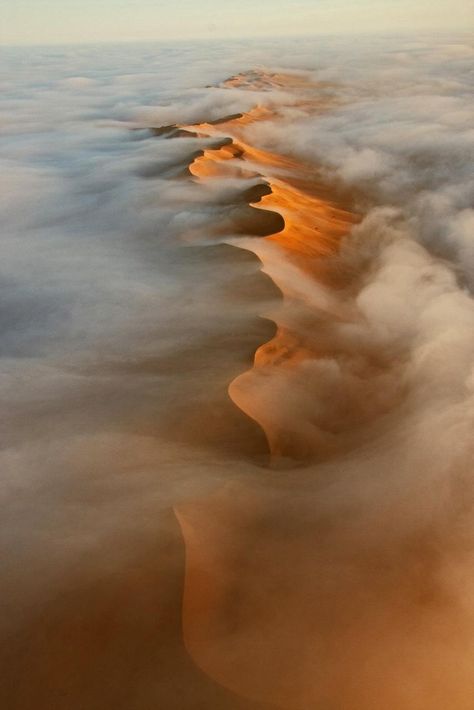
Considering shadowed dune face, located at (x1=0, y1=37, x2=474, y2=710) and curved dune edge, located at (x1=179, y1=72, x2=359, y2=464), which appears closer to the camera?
shadowed dune face, located at (x1=0, y1=37, x2=474, y2=710)

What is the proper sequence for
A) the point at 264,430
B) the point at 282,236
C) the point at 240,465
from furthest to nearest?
1. the point at 282,236
2. the point at 264,430
3. the point at 240,465

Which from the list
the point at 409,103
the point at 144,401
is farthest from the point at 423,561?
the point at 409,103

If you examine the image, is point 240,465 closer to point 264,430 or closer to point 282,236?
point 264,430

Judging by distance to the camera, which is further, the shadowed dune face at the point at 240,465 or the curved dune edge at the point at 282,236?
the curved dune edge at the point at 282,236

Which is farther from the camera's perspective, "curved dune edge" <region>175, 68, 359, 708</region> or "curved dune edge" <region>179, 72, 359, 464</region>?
"curved dune edge" <region>179, 72, 359, 464</region>

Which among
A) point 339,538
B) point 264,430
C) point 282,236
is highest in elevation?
point 339,538

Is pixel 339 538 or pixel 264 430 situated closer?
pixel 339 538

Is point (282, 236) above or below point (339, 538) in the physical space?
below

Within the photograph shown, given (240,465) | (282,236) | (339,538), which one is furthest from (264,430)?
(282,236)
